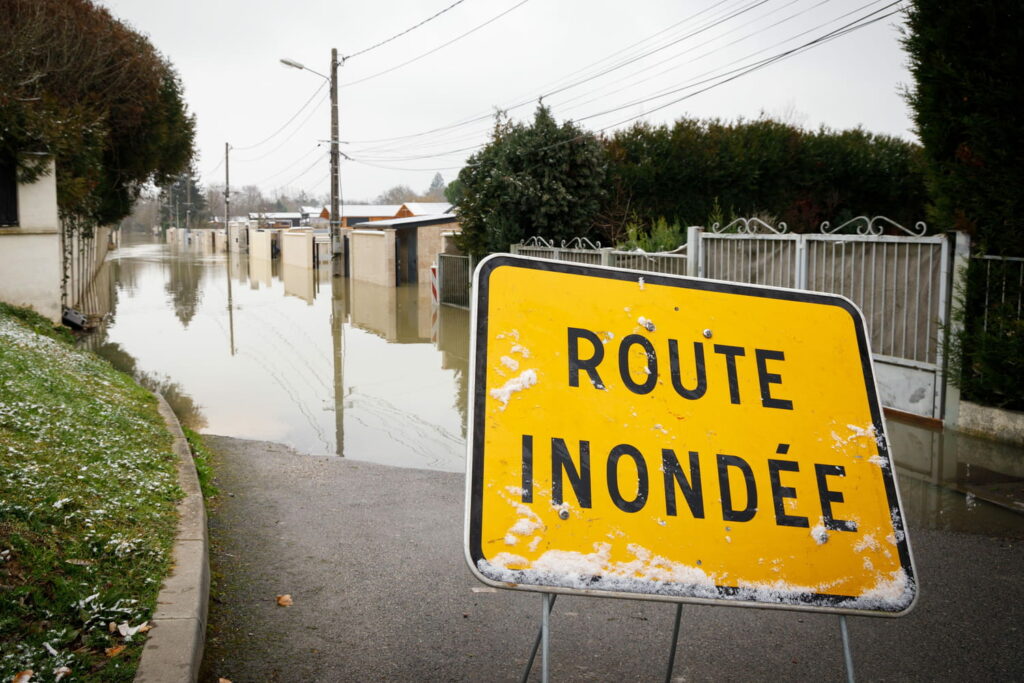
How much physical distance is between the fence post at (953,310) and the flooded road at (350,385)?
0.28 meters

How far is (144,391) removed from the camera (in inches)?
381

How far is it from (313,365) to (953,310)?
9017 mm

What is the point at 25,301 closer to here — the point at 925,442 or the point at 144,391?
the point at 144,391

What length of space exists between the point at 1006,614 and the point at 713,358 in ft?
9.29

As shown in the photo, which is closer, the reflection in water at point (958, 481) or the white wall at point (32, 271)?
the reflection in water at point (958, 481)

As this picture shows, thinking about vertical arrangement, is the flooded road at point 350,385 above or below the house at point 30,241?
below

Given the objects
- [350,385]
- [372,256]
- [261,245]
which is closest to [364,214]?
[261,245]

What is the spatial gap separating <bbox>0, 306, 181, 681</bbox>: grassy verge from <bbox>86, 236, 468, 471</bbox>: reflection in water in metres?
1.97

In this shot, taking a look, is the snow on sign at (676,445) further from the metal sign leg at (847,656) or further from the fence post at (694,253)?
the fence post at (694,253)

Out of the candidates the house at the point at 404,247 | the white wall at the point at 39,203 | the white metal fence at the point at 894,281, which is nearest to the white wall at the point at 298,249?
the house at the point at 404,247

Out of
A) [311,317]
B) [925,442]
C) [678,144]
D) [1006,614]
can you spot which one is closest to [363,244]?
[311,317]

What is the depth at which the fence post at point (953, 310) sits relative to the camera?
7715mm

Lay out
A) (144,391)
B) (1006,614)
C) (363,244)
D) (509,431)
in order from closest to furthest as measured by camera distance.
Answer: (509,431)
(1006,614)
(144,391)
(363,244)

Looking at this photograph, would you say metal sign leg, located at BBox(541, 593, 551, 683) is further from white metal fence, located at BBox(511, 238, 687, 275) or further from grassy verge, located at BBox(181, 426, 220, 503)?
white metal fence, located at BBox(511, 238, 687, 275)
